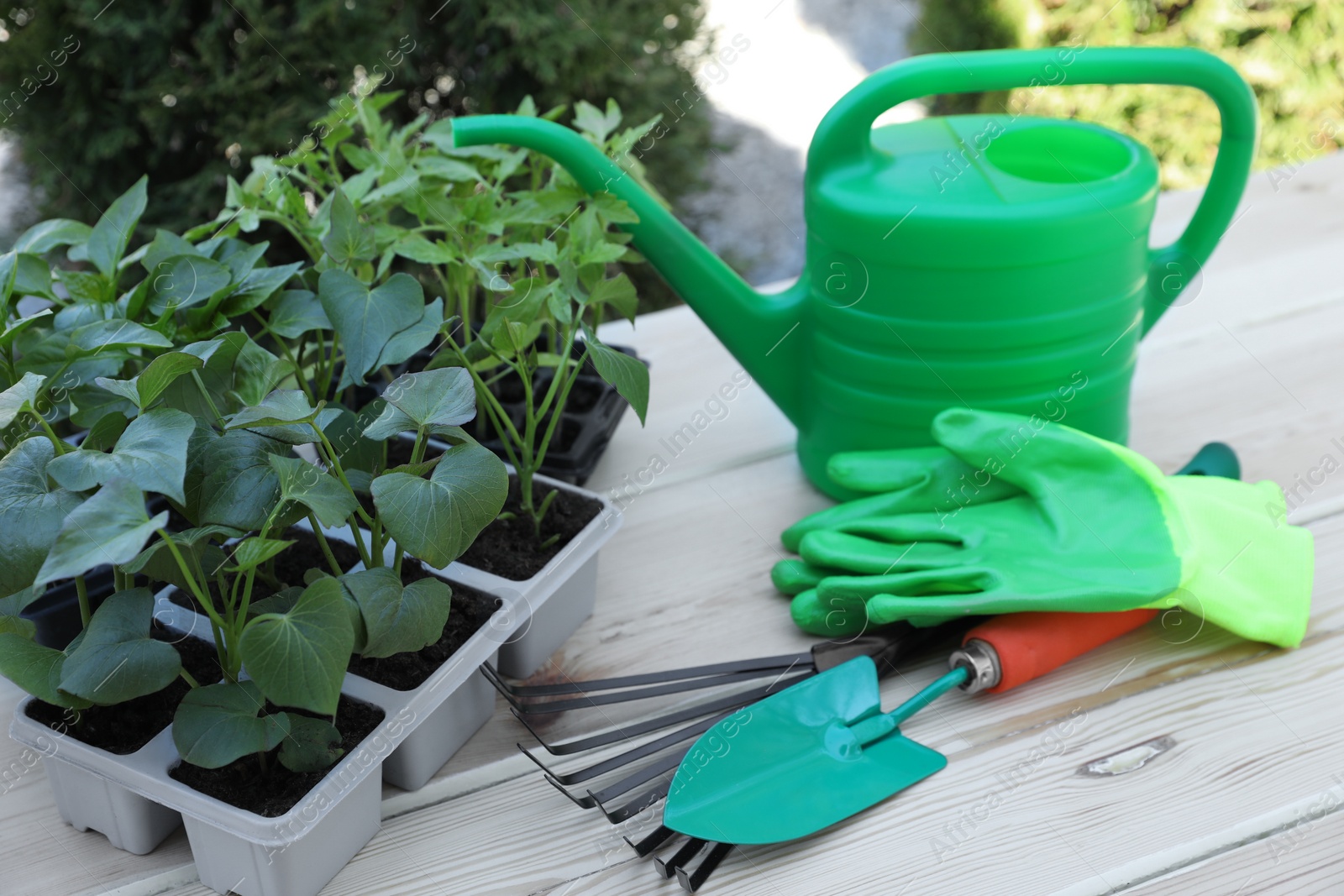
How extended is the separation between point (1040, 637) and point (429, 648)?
35cm

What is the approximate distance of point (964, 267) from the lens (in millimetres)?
674

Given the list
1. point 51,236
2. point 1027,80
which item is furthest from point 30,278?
point 1027,80

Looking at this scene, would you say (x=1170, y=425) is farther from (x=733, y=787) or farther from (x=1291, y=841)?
(x=733, y=787)

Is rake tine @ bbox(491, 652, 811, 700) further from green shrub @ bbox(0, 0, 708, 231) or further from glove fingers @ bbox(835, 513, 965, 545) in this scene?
green shrub @ bbox(0, 0, 708, 231)

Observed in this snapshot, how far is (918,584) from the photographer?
64 cm

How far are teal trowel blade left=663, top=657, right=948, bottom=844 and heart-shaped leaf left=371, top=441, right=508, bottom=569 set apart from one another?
17 centimetres

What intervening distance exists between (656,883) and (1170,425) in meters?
0.58

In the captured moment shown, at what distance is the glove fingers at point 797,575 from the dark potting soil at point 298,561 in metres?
0.27

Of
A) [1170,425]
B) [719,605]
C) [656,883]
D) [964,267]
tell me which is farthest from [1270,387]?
[656,883]

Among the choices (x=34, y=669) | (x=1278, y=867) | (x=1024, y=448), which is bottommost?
(x=1278, y=867)

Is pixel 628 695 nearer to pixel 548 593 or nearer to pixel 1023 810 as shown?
pixel 548 593

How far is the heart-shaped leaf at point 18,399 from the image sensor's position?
44cm

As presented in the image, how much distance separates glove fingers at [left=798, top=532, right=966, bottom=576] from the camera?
66 centimetres

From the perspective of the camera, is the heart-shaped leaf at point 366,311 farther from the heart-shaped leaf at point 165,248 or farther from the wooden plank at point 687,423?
the wooden plank at point 687,423
